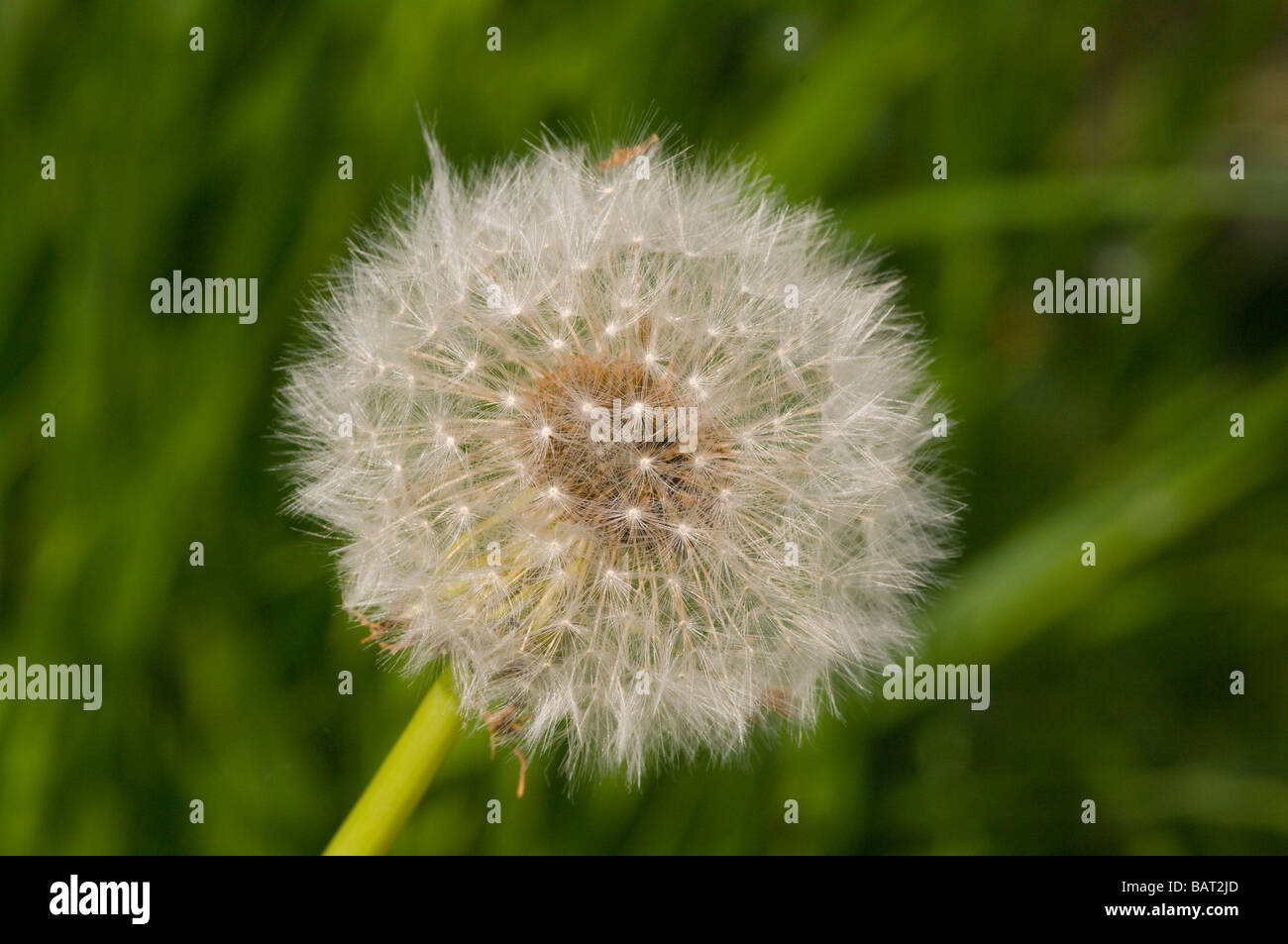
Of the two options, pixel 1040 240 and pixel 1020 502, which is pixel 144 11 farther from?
pixel 1020 502

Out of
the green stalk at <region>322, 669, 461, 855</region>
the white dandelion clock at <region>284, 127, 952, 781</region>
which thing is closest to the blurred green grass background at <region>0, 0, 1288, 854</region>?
the white dandelion clock at <region>284, 127, 952, 781</region>

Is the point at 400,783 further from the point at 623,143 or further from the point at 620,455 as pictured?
the point at 623,143

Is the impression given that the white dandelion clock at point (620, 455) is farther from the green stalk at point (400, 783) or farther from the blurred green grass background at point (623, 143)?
the blurred green grass background at point (623, 143)

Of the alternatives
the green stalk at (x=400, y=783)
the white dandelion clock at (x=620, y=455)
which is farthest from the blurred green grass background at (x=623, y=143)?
the green stalk at (x=400, y=783)

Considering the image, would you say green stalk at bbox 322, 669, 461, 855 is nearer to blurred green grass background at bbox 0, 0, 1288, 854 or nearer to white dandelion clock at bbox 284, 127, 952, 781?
white dandelion clock at bbox 284, 127, 952, 781

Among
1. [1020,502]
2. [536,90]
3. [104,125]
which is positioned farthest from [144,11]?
[1020,502]
